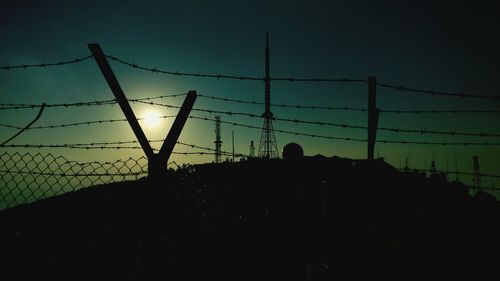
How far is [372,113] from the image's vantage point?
544 cm

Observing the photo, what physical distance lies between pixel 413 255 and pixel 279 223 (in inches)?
64.7

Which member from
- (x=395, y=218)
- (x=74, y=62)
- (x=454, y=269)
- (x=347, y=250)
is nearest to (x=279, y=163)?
(x=395, y=218)

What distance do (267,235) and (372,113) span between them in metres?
2.60

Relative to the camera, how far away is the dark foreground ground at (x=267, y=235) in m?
3.74

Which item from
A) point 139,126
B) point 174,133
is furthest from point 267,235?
point 139,126

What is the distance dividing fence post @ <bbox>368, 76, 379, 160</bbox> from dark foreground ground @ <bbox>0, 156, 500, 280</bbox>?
0.77 metres

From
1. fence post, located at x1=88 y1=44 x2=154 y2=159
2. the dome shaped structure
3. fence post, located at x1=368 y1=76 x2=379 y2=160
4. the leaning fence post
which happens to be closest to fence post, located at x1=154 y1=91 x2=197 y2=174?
the leaning fence post

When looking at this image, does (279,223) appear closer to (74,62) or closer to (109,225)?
(109,225)

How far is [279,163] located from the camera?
6.96 metres

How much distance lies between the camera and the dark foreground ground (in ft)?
12.3

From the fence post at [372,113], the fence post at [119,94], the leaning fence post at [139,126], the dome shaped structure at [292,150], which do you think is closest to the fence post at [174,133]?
the leaning fence post at [139,126]

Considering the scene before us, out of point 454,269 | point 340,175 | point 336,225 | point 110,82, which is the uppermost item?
point 110,82

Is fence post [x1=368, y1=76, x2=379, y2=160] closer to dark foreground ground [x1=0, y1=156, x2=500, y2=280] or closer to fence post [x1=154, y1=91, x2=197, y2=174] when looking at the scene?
dark foreground ground [x1=0, y1=156, x2=500, y2=280]

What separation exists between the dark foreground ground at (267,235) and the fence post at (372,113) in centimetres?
77
